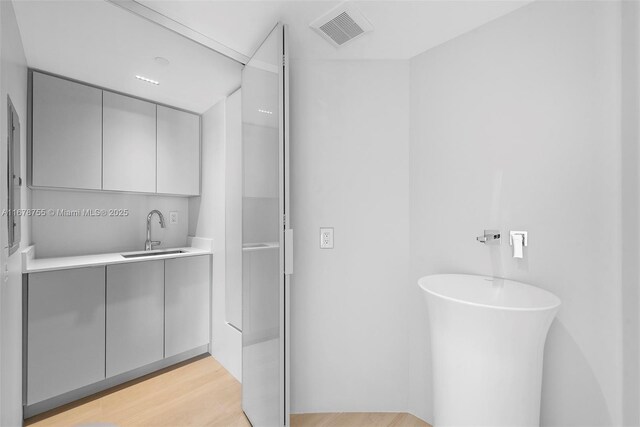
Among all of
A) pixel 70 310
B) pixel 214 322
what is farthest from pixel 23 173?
pixel 214 322

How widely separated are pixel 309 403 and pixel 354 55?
2.11 m

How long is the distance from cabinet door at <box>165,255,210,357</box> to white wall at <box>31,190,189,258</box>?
19.4 inches

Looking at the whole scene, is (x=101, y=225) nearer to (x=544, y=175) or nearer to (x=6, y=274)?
(x=6, y=274)

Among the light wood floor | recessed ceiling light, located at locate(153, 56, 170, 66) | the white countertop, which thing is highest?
recessed ceiling light, located at locate(153, 56, 170, 66)

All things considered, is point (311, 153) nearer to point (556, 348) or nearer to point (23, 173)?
point (556, 348)

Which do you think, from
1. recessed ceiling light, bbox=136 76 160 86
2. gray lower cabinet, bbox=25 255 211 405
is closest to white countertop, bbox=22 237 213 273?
gray lower cabinet, bbox=25 255 211 405

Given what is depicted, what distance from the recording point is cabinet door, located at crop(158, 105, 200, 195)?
2.32 metres

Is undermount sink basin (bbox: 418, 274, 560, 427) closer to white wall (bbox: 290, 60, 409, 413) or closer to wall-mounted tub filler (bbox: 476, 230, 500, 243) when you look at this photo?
wall-mounted tub filler (bbox: 476, 230, 500, 243)

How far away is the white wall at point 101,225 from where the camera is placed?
1902 mm

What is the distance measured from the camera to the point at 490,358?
98 cm

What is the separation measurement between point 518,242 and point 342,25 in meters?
1.33

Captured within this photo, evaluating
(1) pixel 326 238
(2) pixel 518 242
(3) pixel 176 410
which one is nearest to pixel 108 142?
(1) pixel 326 238

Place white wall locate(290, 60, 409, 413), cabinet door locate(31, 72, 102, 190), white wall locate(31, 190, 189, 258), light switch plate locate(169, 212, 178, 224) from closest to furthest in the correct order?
white wall locate(290, 60, 409, 413), cabinet door locate(31, 72, 102, 190), white wall locate(31, 190, 189, 258), light switch plate locate(169, 212, 178, 224)

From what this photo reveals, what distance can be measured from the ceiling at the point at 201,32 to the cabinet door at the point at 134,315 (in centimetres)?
137
